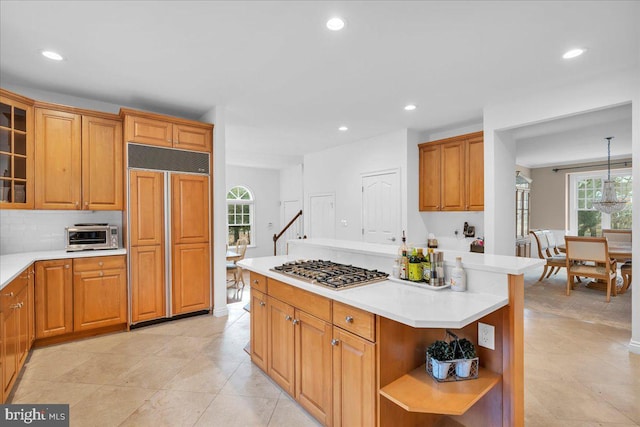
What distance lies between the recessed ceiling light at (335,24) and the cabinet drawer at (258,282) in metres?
1.97

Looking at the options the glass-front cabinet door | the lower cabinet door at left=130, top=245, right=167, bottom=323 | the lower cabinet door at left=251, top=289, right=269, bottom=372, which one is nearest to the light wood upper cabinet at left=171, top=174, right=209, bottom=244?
the lower cabinet door at left=130, top=245, right=167, bottom=323

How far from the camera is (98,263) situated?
131 inches

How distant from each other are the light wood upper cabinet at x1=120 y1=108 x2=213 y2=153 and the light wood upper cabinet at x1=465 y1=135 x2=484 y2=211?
3.60 meters

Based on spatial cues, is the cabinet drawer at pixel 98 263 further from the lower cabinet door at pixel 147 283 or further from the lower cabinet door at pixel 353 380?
the lower cabinet door at pixel 353 380

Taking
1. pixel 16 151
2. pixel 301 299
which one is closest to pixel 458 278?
pixel 301 299

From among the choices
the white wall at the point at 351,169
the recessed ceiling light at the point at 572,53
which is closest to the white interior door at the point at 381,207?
the white wall at the point at 351,169

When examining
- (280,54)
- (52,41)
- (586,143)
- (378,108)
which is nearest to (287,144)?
(378,108)

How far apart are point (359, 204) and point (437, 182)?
1.45 meters

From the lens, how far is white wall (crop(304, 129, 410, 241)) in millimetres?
5160

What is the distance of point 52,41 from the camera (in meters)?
2.46

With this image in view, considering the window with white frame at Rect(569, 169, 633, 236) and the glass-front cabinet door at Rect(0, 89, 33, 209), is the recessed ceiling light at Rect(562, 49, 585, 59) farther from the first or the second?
the window with white frame at Rect(569, 169, 633, 236)

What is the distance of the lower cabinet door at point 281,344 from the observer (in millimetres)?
2180

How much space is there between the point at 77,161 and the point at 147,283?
5.01ft

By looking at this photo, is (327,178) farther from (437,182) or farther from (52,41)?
(52,41)
